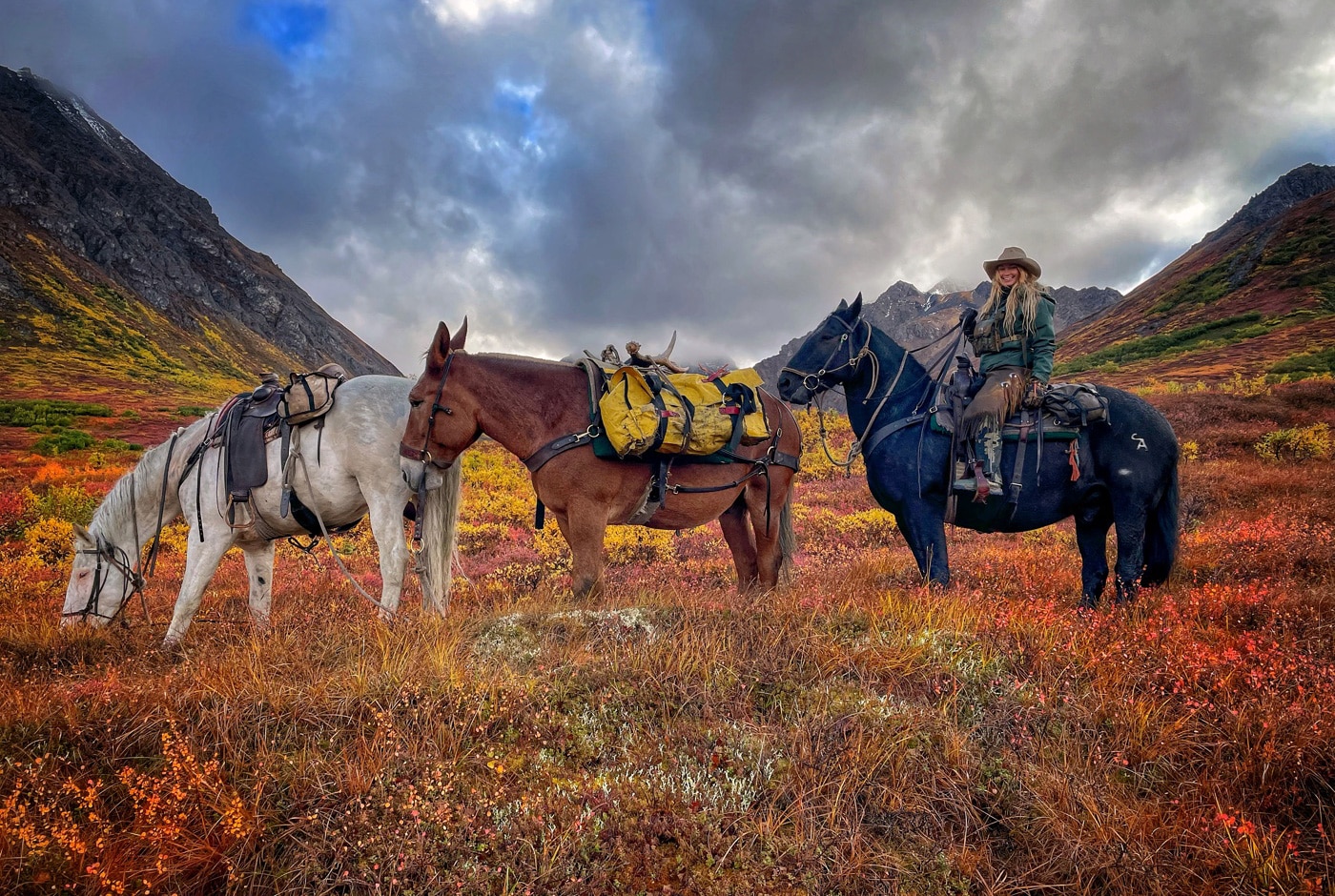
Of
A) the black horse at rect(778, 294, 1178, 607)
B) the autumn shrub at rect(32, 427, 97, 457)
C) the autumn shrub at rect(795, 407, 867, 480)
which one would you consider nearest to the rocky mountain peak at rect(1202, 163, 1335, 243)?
the autumn shrub at rect(795, 407, 867, 480)

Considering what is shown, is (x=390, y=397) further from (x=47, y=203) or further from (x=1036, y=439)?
(x=47, y=203)

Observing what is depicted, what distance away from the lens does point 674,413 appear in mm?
4742

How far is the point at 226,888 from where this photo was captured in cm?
198

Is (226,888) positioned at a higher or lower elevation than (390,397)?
lower

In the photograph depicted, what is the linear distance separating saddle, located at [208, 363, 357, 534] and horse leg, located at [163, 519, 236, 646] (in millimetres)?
185

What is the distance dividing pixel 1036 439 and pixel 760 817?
426 cm

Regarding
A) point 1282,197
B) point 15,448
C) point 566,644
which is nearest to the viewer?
point 566,644

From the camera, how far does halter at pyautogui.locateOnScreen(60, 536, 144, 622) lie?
4883mm

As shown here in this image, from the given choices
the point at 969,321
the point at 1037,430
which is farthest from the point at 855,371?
the point at 1037,430

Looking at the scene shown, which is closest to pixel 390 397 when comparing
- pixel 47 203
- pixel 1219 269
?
pixel 1219 269

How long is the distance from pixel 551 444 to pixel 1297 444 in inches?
689

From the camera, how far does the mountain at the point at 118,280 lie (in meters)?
62.9

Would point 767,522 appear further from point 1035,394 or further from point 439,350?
point 439,350

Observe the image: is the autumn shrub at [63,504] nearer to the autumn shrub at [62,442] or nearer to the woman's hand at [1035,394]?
the autumn shrub at [62,442]
